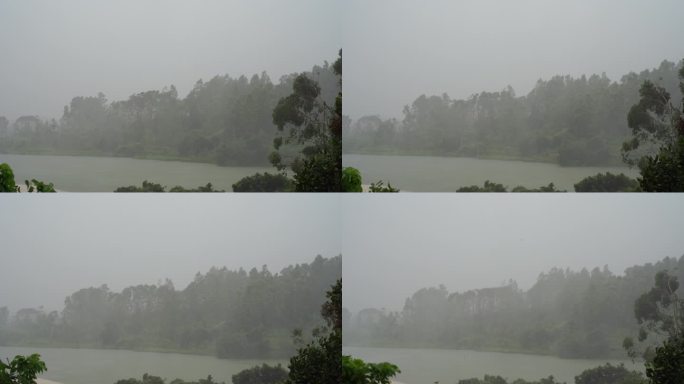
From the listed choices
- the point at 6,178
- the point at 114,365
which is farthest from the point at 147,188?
the point at 114,365

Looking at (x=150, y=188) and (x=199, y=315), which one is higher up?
(x=150, y=188)

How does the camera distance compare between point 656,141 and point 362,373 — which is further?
point 362,373

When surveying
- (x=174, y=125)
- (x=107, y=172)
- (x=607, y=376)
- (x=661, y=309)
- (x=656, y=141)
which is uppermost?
(x=174, y=125)

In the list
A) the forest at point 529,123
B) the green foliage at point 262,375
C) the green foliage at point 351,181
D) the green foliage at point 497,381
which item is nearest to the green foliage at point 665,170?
the forest at point 529,123

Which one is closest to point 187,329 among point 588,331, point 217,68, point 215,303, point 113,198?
point 215,303

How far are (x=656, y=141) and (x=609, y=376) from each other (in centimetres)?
186

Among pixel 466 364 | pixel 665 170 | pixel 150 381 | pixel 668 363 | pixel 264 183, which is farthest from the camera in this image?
pixel 264 183

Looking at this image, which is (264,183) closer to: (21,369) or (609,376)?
(21,369)

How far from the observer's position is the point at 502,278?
6.54m

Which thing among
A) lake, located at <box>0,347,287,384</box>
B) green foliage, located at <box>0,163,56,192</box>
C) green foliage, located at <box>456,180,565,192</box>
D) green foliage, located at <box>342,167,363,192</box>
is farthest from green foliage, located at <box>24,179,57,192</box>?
green foliage, located at <box>456,180,565,192</box>

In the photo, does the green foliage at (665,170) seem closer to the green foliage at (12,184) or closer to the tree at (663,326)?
the tree at (663,326)

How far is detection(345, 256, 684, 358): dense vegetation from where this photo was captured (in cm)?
625

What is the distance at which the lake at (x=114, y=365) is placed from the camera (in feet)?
20.4

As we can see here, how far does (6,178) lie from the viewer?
243 inches
